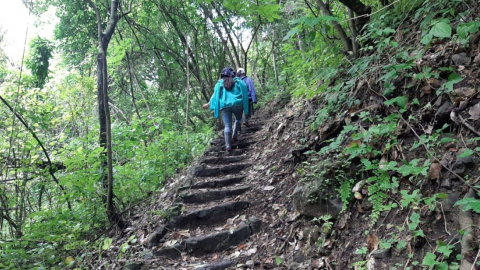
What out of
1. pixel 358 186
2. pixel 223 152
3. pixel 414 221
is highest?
pixel 223 152

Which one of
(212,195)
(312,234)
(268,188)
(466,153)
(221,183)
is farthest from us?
(221,183)

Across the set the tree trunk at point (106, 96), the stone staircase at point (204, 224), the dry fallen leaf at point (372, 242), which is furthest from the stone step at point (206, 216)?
the dry fallen leaf at point (372, 242)

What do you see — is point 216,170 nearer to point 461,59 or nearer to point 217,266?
point 217,266

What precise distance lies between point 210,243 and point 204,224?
49 centimetres

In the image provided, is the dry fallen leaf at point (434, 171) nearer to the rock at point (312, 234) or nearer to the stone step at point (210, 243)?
the rock at point (312, 234)

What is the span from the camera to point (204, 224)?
408cm

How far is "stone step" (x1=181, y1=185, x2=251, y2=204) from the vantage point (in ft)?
15.0

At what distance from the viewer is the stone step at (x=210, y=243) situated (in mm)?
3580

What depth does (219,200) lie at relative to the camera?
456 centimetres

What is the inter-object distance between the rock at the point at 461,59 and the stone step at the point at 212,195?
3162mm

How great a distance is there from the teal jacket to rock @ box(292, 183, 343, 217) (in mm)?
3105

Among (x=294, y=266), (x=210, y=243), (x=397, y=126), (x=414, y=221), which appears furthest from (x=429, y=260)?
(x=210, y=243)

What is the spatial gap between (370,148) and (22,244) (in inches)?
186

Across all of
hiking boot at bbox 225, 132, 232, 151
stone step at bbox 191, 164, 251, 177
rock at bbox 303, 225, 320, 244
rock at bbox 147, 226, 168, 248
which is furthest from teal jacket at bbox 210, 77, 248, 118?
rock at bbox 303, 225, 320, 244
